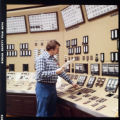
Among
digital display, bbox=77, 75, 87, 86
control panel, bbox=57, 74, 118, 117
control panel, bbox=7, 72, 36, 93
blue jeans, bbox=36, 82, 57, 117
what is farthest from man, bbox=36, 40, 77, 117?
control panel, bbox=7, 72, 36, 93

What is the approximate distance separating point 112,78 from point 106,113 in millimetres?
627

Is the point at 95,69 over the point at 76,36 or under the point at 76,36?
under

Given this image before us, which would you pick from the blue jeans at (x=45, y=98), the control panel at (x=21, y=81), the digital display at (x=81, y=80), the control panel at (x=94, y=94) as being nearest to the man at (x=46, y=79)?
the blue jeans at (x=45, y=98)

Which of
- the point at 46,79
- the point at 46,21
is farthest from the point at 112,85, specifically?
the point at 46,21

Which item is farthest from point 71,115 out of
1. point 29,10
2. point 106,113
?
point 29,10

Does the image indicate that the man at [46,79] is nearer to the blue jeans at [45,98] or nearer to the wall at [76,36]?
the blue jeans at [45,98]

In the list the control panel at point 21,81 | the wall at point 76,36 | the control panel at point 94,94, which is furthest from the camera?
the control panel at point 21,81

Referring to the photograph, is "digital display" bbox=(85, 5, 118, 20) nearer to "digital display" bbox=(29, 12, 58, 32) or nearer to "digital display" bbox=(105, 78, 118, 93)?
"digital display" bbox=(29, 12, 58, 32)

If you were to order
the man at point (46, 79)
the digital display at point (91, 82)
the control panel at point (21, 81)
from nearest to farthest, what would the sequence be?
the man at point (46, 79)
the digital display at point (91, 82)
the control panel at point (21, 81)

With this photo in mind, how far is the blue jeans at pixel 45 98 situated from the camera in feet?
8.29

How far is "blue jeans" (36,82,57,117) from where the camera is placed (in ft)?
8.29

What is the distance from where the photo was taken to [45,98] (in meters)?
2.53

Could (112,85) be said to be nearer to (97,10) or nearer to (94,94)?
(94,94)

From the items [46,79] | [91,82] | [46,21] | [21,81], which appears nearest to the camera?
[46,79]
